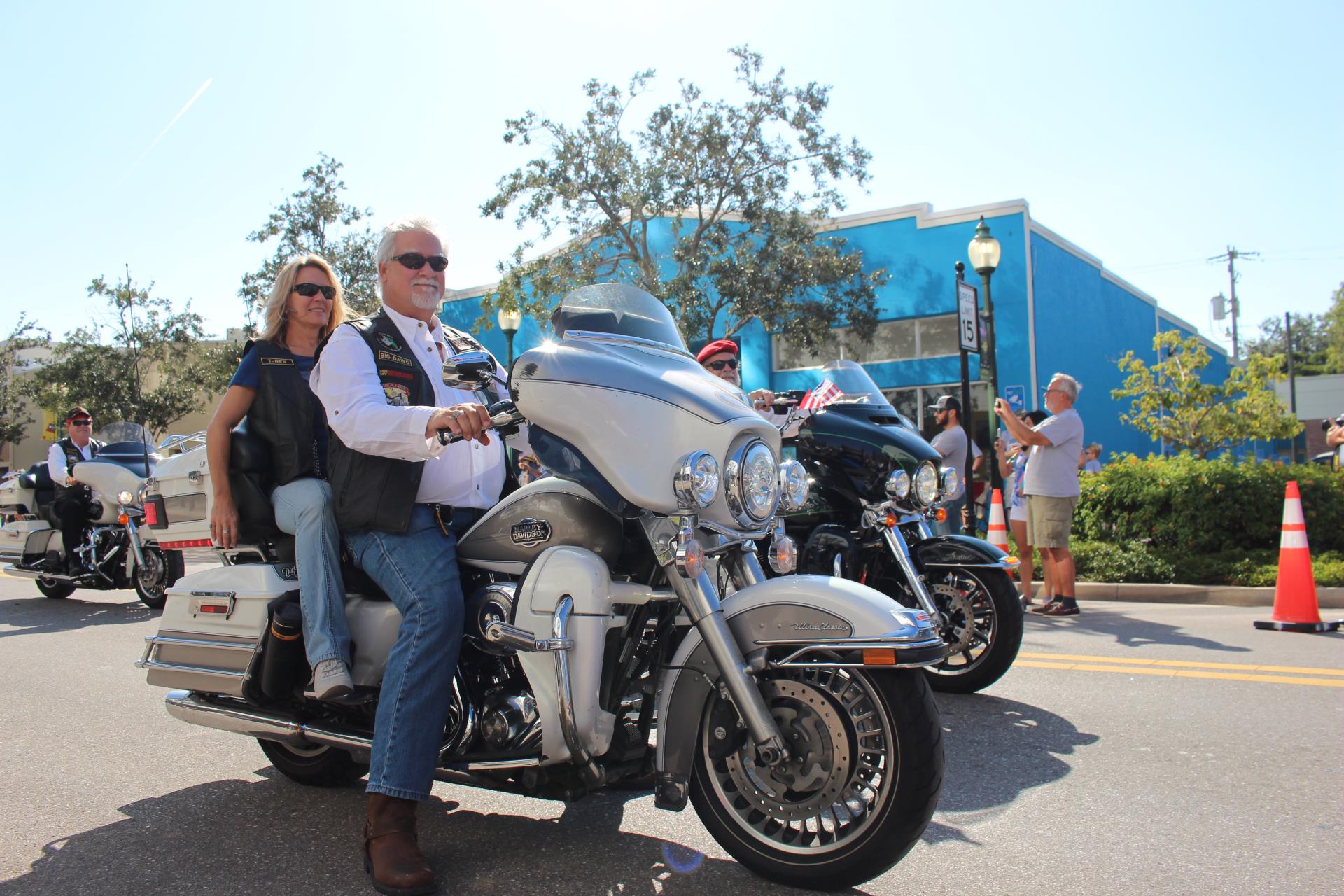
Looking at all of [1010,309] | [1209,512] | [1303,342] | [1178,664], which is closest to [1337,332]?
[1303,342]

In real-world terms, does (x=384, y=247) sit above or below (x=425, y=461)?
above

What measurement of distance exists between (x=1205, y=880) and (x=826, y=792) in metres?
1.14

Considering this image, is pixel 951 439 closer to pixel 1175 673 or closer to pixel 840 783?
pixel 1175 673

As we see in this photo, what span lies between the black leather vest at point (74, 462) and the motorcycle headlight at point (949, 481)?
390 inches

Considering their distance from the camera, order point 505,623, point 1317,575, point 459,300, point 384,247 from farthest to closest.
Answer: point 459,300 < point 1317,575 < point 384,247 < point 505,623

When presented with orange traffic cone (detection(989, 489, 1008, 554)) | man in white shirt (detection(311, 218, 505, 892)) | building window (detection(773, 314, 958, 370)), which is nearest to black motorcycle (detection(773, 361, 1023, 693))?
man in white shirt (detection(311, 218, 505, 892))

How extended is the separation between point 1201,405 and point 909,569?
1758cm

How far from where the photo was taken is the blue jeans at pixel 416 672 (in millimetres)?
2963

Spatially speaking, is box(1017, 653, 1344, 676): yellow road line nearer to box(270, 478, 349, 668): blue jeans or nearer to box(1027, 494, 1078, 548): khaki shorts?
box(1027, 494, 1078, 548): khaki shorts

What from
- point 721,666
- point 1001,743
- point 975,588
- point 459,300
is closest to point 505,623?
point 721,666

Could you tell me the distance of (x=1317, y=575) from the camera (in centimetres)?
947

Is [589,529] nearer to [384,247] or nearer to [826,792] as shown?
[826,792]

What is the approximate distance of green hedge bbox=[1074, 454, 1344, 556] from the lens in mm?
10727

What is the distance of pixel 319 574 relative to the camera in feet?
10.8
